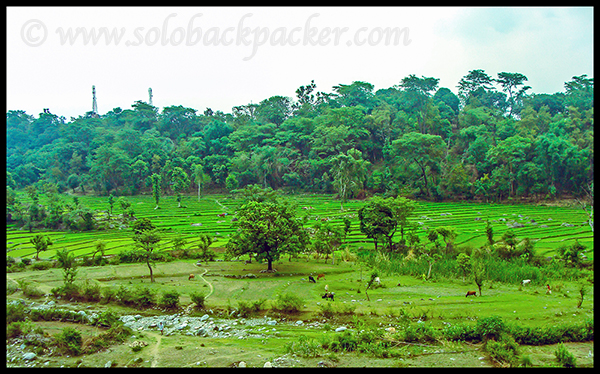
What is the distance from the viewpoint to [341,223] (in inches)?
1442

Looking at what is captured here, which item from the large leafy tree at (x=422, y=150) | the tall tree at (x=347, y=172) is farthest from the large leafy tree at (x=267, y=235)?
the large leafy tree at (x=422, y=150)

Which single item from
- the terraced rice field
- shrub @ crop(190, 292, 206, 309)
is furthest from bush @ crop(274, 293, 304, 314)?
the terraced rice field

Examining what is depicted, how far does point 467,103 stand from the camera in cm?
8162

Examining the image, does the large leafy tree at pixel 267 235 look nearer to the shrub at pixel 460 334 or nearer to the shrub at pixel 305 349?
the shrub at pixel 305 349

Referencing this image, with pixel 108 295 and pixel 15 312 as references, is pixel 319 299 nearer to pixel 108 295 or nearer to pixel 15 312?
pixel 108 295

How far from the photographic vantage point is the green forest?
169ft

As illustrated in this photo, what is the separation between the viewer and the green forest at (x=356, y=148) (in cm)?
5153

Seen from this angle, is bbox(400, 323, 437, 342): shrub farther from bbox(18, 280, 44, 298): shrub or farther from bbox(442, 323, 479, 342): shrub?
bbox(18, 280, 44, 298): shrub

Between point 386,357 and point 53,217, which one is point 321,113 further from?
point 386,357

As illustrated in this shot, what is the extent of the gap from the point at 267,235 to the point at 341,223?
16.4 m

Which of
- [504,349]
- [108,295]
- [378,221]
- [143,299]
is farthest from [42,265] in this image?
[504,349]

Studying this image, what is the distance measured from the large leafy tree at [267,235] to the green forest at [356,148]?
2601 cm
